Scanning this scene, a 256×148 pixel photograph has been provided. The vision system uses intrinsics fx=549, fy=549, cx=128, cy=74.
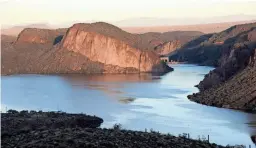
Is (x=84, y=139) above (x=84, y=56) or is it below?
above

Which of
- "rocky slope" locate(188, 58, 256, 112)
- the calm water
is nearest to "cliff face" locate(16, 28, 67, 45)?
the calm water

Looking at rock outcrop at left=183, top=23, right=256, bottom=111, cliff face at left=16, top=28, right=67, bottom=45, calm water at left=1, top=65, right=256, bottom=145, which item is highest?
cliff face at left=16, top=28, right=67, bottom=45

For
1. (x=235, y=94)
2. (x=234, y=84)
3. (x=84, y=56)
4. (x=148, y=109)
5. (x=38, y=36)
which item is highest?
(x=38, y=36)

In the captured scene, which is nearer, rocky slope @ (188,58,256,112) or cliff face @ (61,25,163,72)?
rocky slope @ (188,58,256,112)

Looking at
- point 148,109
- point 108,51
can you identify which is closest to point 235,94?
point 148,109

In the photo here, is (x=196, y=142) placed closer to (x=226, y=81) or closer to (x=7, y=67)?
(x=226, y=81)

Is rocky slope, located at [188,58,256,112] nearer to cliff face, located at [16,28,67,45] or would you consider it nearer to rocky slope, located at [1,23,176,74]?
rocky slope, located at [1,23,176,74]

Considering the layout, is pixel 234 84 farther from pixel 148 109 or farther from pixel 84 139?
pixel 84 139

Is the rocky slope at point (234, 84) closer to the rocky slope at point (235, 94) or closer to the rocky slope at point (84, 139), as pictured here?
the rocky slope at point (235, 94)
